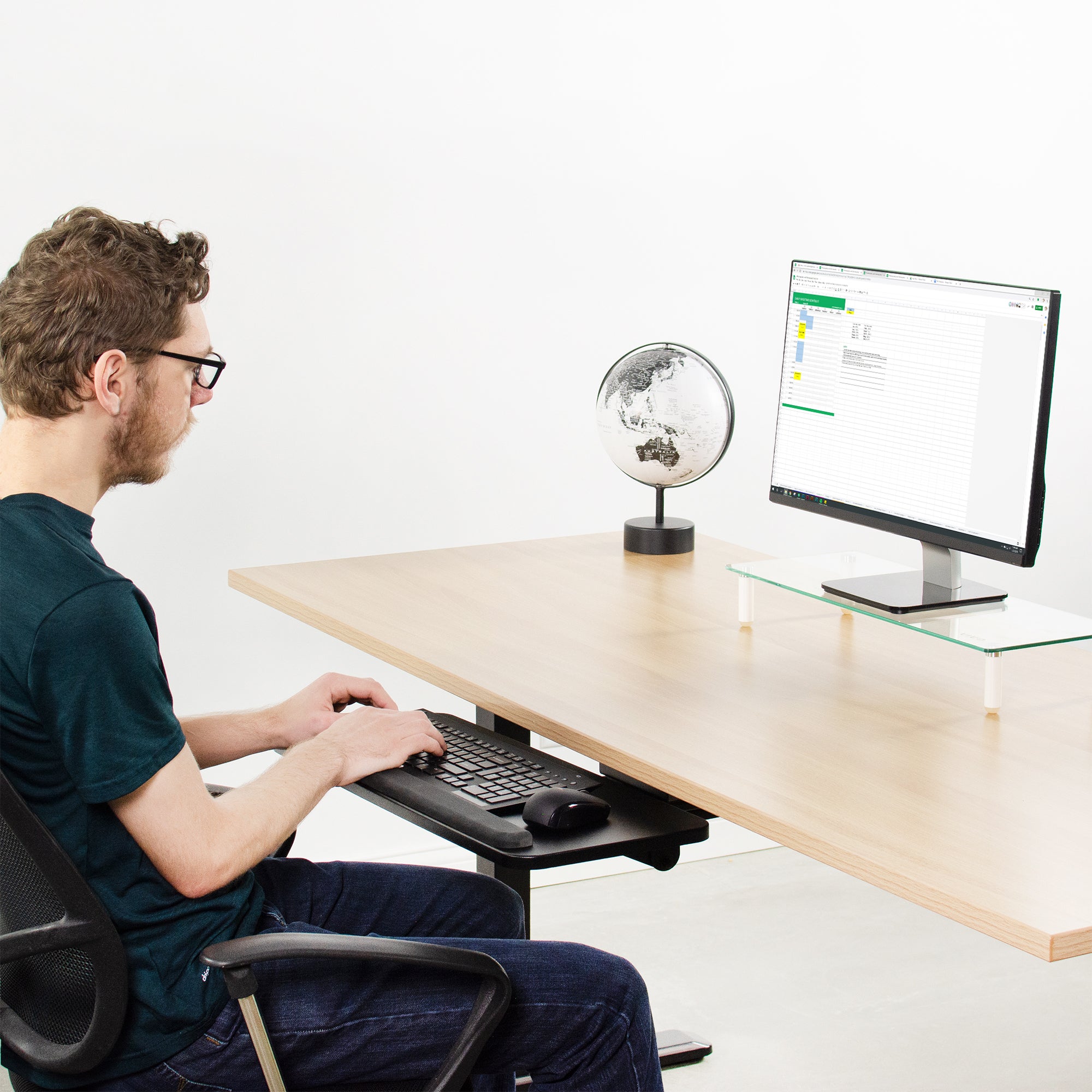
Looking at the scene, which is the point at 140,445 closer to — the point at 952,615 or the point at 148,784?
the point at 148,784

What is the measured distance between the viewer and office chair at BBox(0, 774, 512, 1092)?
4.18 feet

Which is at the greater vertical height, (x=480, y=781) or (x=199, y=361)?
(x=199, y=361)

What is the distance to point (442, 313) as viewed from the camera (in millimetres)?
3172

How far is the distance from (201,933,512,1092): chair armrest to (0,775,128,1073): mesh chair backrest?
0.31ft

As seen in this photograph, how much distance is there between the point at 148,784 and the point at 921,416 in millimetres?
1171

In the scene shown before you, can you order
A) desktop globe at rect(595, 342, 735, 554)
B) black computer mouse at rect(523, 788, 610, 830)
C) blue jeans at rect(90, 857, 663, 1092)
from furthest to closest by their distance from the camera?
desktop globe at rect(595, 342, 735, 554) < black computer mouse at rect(523, 788, 610, 830) < blue jeans at rect(90, 857, 663, 1092)

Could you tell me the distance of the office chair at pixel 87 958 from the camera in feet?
4.18

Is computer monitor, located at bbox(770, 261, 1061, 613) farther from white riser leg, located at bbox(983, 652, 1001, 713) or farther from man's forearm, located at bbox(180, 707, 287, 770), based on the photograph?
man's forearm, located at bbox(180, 707, 287, 770)

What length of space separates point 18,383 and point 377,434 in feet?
5.71

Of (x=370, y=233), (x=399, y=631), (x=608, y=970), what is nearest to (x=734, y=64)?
(x=370, y=233)

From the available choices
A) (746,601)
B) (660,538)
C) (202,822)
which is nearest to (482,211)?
(660,538)

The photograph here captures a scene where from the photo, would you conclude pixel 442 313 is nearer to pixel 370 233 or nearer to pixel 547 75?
pixel 370 233

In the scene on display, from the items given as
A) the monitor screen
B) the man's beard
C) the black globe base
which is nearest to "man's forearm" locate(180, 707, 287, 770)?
the man's beard

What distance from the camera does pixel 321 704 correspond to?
1894mm
